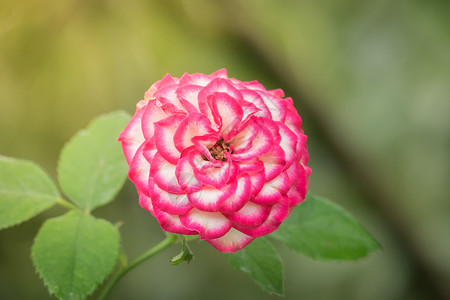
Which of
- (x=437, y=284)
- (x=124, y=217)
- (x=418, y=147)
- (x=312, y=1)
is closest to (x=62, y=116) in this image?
(x=124, y=217)

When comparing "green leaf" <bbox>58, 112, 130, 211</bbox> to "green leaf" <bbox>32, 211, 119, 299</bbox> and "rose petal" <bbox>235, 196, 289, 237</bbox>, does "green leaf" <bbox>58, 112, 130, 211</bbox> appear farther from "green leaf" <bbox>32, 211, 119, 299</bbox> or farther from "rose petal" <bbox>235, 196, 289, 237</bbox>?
"rose petal" <bbox>235, 196, 289, 237</bbox>

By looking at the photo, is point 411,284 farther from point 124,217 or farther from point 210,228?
point 210,228

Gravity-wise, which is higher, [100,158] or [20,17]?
[20,17]

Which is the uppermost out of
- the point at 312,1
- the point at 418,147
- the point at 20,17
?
the point at 312,1

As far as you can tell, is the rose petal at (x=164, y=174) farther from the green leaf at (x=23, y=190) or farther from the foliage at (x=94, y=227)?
the green leaf at (x=23, y=190)

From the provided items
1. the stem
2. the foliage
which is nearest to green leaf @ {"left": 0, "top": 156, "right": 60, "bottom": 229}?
the foliage
